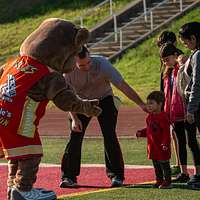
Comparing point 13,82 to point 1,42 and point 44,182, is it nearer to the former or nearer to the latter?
point 44,182

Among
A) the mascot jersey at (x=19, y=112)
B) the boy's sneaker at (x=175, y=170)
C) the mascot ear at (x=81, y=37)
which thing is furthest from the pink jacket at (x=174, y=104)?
the mascot jersey at (x=19, y=112)

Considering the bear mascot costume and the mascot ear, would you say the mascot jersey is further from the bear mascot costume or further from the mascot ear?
the mascot ear

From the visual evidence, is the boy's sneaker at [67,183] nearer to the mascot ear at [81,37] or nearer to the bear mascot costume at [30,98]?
the bear mascot costume at [30,98]

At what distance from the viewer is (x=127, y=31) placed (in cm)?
2983

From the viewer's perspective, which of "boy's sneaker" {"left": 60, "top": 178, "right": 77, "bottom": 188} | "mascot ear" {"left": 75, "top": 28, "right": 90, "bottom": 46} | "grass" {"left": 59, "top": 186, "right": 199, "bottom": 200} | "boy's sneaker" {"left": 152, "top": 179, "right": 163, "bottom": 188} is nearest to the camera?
"mascot ear" {"left": 75, "top": 28, "right": 90, "bottom": 46}

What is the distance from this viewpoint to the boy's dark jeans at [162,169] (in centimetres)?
920

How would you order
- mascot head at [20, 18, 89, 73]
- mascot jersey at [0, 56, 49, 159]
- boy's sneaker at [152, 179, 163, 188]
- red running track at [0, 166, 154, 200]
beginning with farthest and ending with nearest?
1. red running track at [0, 166, 154, 200]
2. boy's sneaker at [152, 179, 163, 188]
3. mascot head at [20, 18, 89, 73]
4. mascot jersey at [0, 56, 49, 159]

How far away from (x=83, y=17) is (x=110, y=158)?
933 inches

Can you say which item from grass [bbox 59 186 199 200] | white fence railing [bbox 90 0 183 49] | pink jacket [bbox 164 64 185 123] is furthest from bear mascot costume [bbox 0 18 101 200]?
white fence railing [bbox 90 0 183 49]

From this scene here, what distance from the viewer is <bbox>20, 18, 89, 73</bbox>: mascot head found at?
7.34m

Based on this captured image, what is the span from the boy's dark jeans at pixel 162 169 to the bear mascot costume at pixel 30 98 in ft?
6.74

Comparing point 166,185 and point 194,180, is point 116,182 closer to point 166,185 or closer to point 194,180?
point 166,185

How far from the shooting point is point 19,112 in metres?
7.19

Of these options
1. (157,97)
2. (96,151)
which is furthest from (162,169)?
(96,151)
